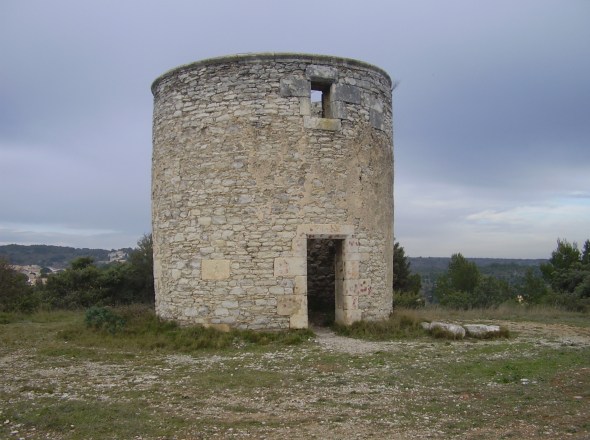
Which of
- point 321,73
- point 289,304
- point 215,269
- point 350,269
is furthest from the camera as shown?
point 350,269

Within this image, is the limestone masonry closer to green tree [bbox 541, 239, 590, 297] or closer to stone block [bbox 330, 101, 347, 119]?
stone block [bbox 330, 101, 347, 119]

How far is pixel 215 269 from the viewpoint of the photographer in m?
9.91

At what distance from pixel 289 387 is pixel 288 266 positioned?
11.8 ft

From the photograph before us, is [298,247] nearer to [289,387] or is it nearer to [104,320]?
[289,387]

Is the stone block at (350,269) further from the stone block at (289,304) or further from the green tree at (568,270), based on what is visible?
the green tree at (568,270)

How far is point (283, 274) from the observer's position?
32.2 feet

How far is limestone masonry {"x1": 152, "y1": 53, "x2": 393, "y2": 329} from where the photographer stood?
32.3 ft

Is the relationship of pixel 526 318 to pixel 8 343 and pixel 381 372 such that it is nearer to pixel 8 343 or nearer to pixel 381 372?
pixel 381 372

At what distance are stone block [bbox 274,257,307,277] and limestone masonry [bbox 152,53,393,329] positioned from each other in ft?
0.06

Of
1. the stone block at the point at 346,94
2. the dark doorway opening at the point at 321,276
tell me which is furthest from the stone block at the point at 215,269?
the stone block at the point at 346,94

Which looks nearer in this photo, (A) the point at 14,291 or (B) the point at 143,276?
(A) the point at 14,291

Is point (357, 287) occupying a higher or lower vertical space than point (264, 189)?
lower

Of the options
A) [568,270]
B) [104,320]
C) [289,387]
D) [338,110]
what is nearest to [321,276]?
[338,110]

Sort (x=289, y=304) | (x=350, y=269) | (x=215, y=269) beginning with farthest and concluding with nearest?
(x=350, y=269), (x=215, y=269), (x=289, y=304)
